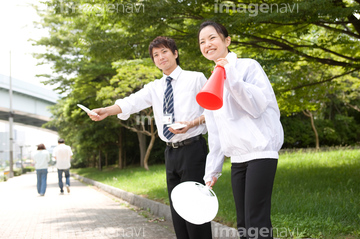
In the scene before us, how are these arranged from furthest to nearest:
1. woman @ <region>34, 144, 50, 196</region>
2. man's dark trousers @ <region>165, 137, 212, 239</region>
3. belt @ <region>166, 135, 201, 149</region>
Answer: woman @ <region>34, 144, 50, 196</region>
belt @ <region>166, 135, 201, 149</region>
man's dark trousers @ <region>165, 137, 212, 239</region>

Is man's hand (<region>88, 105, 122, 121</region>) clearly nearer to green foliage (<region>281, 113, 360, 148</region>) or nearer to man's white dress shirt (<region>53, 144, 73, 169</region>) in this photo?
man's white dress shirt (<region>53, 144, 73, 169</region>)

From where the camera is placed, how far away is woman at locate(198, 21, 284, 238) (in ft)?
7.30

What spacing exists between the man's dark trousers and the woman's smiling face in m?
1.02

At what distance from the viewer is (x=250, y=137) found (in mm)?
2336

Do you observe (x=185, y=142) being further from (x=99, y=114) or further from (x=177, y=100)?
(x=99, y=114)

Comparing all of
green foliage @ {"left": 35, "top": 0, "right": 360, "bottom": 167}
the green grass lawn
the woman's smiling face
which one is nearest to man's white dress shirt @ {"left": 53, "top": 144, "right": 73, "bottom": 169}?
green foliage @ {"left": 35, "top": 0, "right": 360, "bottom": 167}

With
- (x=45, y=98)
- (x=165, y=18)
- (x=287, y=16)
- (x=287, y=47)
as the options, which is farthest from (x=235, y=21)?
(x=45, y=98)

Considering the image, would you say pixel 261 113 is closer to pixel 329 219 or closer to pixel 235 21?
pixel 329 219

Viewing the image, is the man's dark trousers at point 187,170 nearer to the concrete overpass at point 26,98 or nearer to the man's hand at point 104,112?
the man's hand at point 104,112

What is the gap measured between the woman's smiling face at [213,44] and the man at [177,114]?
78 cm

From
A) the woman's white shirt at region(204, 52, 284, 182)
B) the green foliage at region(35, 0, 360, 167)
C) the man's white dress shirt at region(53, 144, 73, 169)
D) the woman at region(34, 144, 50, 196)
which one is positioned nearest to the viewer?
the woman's white shirt at region(204, 52, 284, 182)

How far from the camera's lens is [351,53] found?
10836 mm

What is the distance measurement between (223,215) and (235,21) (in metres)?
3.68

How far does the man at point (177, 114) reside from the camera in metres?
3.28
